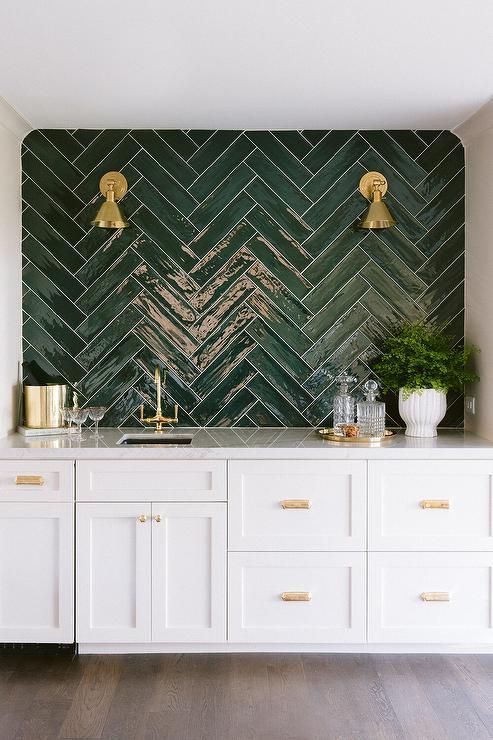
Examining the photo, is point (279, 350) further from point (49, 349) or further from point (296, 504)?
point (49, 349)

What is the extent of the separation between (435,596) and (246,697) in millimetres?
895

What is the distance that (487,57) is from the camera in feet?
8.40

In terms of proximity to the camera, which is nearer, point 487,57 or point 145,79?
point 487,57

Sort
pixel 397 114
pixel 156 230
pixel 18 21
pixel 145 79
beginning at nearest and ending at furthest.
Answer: pixel 18 21 → pixel 145 79 → pixel 397 114 → pixel 156 230

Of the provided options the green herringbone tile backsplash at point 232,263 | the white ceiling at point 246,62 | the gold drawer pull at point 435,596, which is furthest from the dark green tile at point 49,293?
the gold drawer pull at point 435,596

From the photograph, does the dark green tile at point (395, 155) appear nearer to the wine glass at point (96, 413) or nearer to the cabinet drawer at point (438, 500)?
the cabinet drawer at point (438, 500)

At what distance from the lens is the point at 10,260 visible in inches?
131

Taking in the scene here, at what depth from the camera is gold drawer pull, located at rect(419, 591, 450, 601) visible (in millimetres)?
2881

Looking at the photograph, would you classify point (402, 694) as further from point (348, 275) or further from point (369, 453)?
point (348, 275)

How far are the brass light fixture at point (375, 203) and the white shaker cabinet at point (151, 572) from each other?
5.05 ft

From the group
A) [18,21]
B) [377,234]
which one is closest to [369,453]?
[377,234]

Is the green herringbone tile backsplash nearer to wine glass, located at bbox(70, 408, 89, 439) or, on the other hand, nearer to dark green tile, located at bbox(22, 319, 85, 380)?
dark green tile, located at bbox(22, 319, 85, 380)

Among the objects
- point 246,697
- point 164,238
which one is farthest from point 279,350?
point 246,697

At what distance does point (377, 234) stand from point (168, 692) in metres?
2.31
